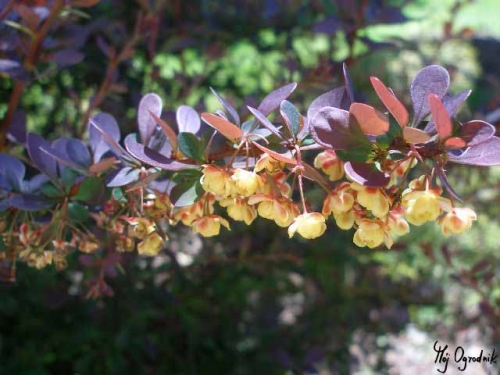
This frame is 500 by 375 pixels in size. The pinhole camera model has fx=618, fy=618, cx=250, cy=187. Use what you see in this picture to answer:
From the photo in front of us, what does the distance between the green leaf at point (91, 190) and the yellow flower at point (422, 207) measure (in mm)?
448

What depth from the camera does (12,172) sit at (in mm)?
929

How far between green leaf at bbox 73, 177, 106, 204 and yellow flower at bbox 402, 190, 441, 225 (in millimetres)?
448

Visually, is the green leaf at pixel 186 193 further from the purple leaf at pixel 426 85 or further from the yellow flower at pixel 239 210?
the purple leaf at pixel 426 85

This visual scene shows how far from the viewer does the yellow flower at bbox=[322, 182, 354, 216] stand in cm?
73

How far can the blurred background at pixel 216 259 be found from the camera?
1.49 metres

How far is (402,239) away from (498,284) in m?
0.46

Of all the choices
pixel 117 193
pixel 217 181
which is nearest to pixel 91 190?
pixel 117 193

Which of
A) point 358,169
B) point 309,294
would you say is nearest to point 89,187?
point 358,169

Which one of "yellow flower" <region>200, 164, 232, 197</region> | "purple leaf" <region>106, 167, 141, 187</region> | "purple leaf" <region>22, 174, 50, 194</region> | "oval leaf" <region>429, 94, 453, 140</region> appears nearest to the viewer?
"oval leaf" <region>429, 94, 453, 140</region>

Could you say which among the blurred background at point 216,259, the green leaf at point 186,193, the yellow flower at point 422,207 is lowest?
the blurred background at point 216,259

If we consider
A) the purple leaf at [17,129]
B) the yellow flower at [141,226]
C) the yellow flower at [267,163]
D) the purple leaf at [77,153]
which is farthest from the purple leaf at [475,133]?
the purple leaf at [17,129]

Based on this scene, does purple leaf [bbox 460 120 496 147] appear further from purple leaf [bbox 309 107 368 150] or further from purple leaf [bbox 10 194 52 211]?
purple leaf [bbox 10 194 52 211]

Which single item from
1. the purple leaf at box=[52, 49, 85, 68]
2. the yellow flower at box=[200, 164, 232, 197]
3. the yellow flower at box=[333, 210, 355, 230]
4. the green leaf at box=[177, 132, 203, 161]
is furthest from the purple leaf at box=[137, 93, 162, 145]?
the purple leaf at box=[52, 49, 85, 68]

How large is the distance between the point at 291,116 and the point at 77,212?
384 millimetres
